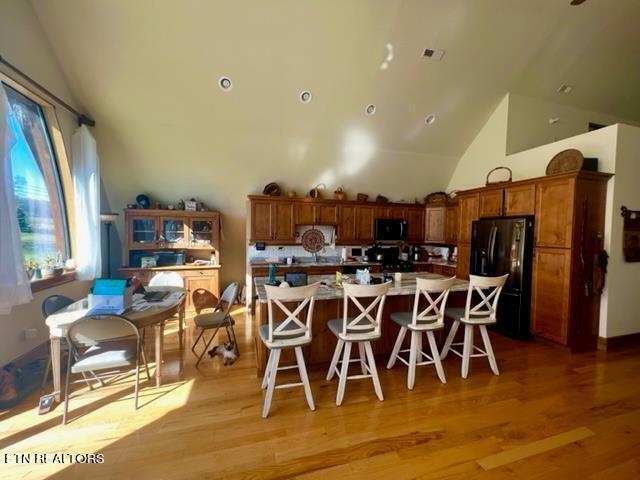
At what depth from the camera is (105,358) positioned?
7.02 feet

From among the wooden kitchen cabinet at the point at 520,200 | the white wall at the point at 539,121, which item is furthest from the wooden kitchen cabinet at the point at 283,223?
the white wall at the point at 539,121

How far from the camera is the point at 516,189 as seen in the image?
12.5 ft

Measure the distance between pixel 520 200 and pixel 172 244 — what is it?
5508 millimetres

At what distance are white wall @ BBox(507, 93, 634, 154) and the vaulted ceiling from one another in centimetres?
17

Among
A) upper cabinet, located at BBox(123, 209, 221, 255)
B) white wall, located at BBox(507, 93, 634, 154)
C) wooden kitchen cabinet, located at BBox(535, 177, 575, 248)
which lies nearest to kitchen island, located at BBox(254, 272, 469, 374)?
wooden kitchen cabinet, located at BBox(535, 177, 575, 248)

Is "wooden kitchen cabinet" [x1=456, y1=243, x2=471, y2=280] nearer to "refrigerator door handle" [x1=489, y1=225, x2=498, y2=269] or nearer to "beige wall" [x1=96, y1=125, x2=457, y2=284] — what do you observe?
"refrigerator door handle" [x1=489, y1=225, x2=498, y2=269]

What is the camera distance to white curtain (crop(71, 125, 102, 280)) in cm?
361

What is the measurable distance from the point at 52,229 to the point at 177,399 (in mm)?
2936

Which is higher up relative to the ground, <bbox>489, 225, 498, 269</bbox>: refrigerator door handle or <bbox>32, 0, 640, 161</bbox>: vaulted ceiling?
<bbox>32, 0, 640, 161</bbox>: vaulted ceiling

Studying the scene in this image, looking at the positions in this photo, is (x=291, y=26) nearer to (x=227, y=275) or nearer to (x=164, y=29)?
(x=164, y=29)

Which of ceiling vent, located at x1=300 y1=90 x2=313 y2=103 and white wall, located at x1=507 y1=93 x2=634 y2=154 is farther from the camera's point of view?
white wall, located at x1=507 y1=93 x2=634 y2=154

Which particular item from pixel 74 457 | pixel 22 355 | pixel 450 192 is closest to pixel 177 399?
pixel 74 457

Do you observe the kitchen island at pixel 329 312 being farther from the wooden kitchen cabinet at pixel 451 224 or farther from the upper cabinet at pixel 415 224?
the upper cabinet at pixel 415 224

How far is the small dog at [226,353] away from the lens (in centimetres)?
299
